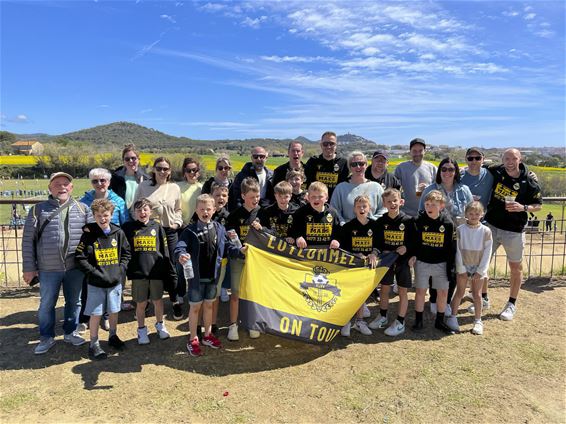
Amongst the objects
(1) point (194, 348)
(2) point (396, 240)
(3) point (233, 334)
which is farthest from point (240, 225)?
(2) point (396, 240)

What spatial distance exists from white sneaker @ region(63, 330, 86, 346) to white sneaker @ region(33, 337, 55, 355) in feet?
0.58

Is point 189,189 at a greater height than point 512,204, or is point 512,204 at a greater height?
point 189,189

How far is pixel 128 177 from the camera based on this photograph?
6.51 m

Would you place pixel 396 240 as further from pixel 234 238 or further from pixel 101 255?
pixel 101 255

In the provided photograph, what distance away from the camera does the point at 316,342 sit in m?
5.21

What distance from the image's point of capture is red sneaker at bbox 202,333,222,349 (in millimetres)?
5449

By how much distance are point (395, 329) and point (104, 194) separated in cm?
493

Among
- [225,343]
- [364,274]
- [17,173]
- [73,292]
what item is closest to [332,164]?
[364,274]

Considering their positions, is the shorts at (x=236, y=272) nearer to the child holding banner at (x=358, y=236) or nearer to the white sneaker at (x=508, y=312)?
the child holding banner at (x=358, y=236)

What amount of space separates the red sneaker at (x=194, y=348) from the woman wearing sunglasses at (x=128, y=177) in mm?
2542

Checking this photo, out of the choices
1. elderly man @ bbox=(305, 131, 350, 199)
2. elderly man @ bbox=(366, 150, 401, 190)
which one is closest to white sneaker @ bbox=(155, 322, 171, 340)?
elderly man @ bbox=(305, 131, 350, 199)

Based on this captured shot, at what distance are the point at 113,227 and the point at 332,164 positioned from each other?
378cm

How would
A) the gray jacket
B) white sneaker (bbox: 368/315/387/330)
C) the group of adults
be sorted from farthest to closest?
white sneaker (bbox: 368/315/387/330), the group of adults, the gray jacket

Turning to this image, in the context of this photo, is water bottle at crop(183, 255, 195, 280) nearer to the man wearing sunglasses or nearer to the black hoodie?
the black hoodie
